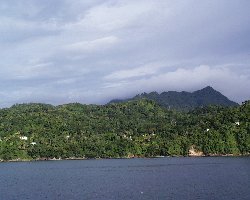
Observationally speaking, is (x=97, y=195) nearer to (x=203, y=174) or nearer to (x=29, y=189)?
(x=29, y=189)

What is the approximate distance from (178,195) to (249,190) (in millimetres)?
17278

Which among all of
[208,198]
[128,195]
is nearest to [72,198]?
[128,195]

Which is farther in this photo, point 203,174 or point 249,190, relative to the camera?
point 203,174

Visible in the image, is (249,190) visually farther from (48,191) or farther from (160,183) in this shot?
(48,191)

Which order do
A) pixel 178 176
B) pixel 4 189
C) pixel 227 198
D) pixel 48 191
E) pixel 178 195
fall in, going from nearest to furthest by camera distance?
pixel 227 198, pixel 178 195, pixel 48 191, pixel 4 189, pixel 178 176

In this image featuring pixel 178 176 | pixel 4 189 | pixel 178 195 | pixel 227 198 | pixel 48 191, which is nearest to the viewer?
pixel 227 198

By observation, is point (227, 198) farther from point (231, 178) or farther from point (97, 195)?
point (231, 178)

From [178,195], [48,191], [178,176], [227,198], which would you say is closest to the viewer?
[227,198]

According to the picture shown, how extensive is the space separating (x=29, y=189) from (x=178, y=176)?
161 ft

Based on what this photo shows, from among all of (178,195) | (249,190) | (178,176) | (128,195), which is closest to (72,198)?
(128,195)

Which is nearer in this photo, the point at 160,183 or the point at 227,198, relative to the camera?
the point at 227,198

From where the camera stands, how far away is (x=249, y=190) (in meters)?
103

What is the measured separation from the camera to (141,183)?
5037 inches

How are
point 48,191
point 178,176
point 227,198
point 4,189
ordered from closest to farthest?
1. point 227,198
2. point 48,191
3. point 4,189
4. point 178,176
